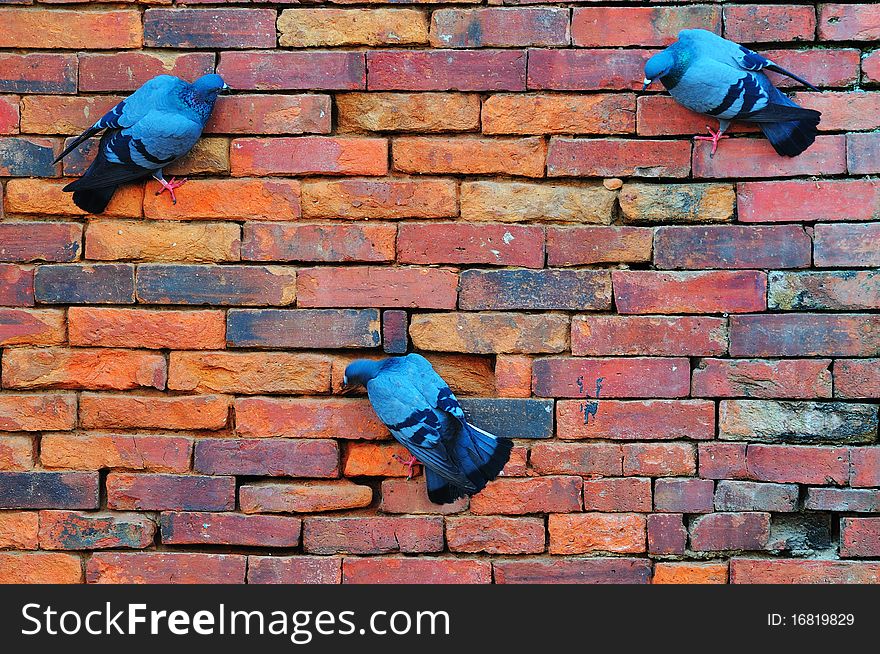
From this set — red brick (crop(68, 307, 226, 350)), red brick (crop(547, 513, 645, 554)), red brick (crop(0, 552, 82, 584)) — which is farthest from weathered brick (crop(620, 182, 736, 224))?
red brick (crop(0, 552, 82, 584))

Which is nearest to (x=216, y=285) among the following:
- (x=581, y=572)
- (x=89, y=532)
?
(x=89, y=532)

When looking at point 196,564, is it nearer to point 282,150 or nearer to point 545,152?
point 282,150

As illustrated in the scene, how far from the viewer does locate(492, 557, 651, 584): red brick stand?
2137mm

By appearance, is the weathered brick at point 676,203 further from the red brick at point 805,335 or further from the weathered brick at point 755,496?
the weathered brick at point 755,496

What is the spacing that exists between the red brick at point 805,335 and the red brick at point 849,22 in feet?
2.38

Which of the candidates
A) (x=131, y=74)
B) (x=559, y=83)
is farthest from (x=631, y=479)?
(x=131, y=74)

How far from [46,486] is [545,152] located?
5.30 ft

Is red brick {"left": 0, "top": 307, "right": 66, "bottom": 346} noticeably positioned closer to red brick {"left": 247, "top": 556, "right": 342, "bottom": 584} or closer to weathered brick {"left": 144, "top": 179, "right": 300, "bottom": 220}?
weathered brick {"left": 144, "top": 179, "right": 300, "bottom": 220}

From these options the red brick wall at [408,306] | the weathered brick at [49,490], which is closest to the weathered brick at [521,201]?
the red brick wall at [408,306]

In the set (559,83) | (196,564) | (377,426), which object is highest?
(559,83)

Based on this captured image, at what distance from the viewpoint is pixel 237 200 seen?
2148 millimetres

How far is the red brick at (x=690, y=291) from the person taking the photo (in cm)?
211

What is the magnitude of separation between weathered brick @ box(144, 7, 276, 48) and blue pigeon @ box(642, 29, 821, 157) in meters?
1.02

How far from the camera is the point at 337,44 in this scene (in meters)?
2.14
